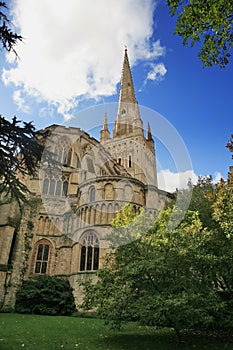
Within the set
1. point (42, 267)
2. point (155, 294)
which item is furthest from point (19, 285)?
point (155, 294)

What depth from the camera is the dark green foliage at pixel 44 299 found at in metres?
21.2

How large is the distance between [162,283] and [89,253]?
14.8 m

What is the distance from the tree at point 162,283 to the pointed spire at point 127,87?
66.5 m

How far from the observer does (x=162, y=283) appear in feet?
34.8

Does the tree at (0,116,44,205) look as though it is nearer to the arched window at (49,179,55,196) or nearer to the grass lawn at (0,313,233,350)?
the grass lawn at (0,313,233,350)

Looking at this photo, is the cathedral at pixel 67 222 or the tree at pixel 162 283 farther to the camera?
the cathedral at pixel 67 222

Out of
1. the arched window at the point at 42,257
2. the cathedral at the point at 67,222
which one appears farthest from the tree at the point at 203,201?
the arched window at the point at 42,257

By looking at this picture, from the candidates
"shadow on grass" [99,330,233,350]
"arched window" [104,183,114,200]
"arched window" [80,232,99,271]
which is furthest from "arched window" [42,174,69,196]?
"shadow on grass" [99,330,233,350]

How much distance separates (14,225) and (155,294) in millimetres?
A: 18008

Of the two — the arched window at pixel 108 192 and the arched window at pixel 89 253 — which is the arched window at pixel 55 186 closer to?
the arched window at pixel 108 192

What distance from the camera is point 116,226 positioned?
1252 cm

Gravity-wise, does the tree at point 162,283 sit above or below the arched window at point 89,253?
below

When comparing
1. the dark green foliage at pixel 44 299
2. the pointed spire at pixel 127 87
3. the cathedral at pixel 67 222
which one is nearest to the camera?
the dark green foliage at pixel 44 299

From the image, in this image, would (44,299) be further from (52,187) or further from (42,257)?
(52,187)
